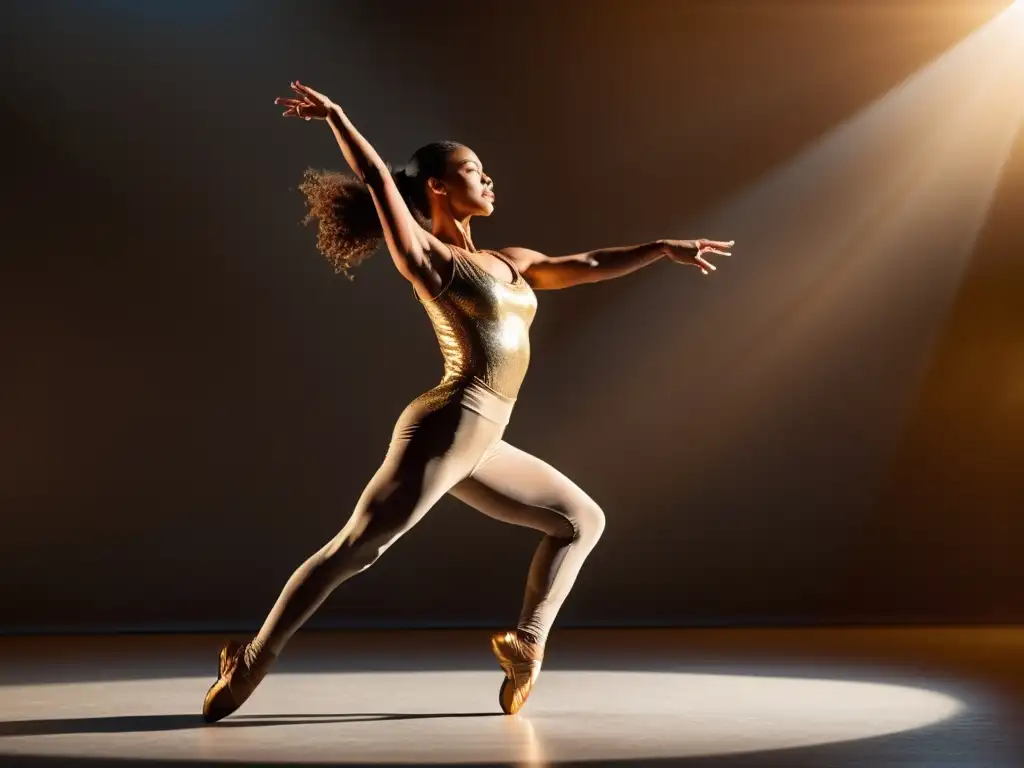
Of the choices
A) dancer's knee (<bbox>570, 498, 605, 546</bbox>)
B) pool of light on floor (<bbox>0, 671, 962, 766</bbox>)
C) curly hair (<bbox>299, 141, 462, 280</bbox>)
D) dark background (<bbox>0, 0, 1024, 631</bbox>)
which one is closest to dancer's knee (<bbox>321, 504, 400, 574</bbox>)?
pool of light on floor (<bbox>0, 671, 962, 766</bbox>)

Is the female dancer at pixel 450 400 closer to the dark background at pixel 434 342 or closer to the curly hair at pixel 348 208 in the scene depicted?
the curly hair at pixel 348 208

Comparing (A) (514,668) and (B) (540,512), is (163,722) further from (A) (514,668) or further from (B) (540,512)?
(B) (540,512)

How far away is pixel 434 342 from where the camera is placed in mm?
5398

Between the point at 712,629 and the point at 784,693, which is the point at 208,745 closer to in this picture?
the point at 784,693

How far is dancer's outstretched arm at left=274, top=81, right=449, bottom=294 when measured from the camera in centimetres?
281

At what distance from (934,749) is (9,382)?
3951mm

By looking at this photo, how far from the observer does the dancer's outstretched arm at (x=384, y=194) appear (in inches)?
111

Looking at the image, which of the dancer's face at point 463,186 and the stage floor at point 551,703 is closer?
the stage floor at point 551,703

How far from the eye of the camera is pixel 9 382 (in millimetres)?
5281

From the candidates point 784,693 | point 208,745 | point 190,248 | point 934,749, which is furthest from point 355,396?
point 934,749

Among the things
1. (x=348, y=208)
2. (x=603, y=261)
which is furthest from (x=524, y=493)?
(x=348, y=208)

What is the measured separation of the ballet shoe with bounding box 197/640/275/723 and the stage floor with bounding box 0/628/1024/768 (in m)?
0.04

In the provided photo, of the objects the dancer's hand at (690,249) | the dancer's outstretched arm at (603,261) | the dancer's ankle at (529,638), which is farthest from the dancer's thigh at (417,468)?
the dancer's hand at (690,249)

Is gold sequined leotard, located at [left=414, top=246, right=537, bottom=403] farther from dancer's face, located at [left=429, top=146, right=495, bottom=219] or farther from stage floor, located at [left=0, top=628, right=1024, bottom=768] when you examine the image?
stage floor, located at [left=0, top=628, right=1024, bottom=768]
